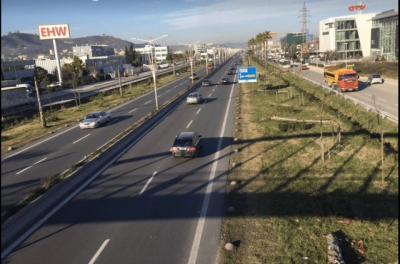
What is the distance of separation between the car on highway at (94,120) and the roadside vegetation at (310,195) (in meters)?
13.5

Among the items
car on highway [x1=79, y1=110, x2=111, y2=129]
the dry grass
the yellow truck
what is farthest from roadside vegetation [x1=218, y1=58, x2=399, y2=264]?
the yellow truck

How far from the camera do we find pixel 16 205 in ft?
45.2

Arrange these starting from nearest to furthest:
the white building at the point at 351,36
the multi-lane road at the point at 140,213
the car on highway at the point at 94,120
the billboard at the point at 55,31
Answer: the multi-lane road at the point at 140,213
the car on highway at the point at 94,120
the billboard at the point at 55,31
the white building at the point at 351,36

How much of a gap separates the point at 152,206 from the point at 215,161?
6546 mm

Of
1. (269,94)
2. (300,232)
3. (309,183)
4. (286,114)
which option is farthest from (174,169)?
(269,94)

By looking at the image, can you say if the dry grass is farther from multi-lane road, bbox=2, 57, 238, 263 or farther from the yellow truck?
the yellow truck

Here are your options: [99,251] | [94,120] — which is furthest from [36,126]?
[99,251]

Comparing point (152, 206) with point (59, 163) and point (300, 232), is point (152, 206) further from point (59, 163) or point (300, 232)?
point (59, 163)

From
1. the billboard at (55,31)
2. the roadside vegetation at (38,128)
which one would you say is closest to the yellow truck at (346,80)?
the roadside vegetation at (38,128)

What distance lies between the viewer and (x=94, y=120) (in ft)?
103

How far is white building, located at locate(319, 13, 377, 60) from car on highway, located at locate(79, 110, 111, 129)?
7739 centimetres

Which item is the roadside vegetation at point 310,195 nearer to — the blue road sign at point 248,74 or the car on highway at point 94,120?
the car on highway at point 94,120

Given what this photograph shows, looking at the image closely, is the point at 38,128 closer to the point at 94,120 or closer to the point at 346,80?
the point at 94,120

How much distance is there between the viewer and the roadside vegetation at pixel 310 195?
10.3 meters
